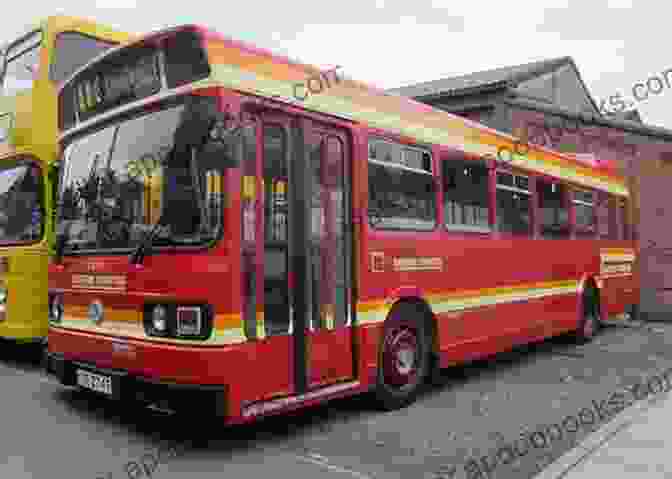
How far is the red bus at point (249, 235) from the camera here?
4574 millimetres

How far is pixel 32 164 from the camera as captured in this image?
7.61 m

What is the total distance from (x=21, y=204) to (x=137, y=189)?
360 cm

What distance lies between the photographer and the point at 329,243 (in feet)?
18.2

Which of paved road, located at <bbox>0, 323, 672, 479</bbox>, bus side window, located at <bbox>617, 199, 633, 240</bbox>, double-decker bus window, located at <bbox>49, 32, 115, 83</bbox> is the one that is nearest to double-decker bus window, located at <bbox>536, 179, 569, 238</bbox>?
paved road, located at <bbox>0, 323, 672, 479</bbox>

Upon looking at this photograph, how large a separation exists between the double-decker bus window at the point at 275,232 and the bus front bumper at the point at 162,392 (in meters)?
0.68

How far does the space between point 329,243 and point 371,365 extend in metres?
1.20

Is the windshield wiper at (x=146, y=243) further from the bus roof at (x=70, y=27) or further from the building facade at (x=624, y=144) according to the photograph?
the building facade at (x=624, y=144)

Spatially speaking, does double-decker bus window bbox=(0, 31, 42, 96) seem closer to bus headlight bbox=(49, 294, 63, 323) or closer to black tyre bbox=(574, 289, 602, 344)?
bus headlight bbox=(49, 294, 63, 323)

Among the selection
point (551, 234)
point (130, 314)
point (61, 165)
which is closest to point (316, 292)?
point (130, 314)

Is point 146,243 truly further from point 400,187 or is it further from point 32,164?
point 32,164

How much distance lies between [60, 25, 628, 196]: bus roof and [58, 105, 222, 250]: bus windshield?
0.52m

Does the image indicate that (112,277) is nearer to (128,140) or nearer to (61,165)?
(128,140)

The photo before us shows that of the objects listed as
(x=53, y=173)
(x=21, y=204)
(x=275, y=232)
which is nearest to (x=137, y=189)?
(x=275, y=232)

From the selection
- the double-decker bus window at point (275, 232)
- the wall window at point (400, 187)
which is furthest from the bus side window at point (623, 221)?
the double-decker bus window at point (275, 232)
